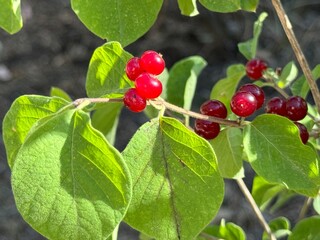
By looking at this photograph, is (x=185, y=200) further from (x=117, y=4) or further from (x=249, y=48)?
(x=249, y=48)

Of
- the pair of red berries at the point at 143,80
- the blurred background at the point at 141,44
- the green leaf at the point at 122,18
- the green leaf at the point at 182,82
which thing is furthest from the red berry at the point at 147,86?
the blurred background at the point at 141,44

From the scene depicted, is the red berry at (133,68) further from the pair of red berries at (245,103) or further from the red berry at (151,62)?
the pair of red berries at (245,103)

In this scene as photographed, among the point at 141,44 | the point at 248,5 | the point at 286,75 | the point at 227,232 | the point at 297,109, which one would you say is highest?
the point at 248,5

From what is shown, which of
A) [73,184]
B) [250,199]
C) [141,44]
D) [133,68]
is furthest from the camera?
[141,44]

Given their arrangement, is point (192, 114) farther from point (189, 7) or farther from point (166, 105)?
point (189, 7)

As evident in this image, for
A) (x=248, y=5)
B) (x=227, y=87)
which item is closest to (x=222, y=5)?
(x=248, y=5)

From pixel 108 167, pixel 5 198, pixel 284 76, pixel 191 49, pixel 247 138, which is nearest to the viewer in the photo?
pixel 108 167

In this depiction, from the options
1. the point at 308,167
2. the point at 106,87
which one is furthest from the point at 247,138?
the point at 106,87
